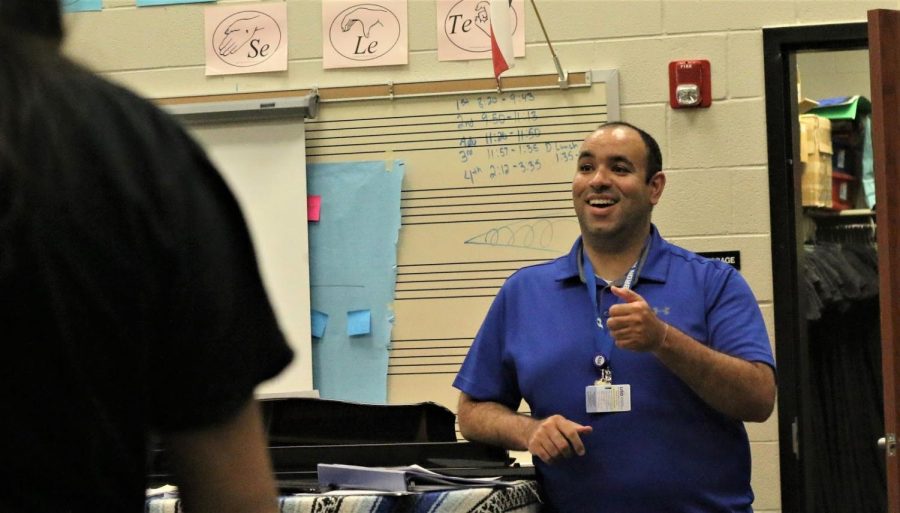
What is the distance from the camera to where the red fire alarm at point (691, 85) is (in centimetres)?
356

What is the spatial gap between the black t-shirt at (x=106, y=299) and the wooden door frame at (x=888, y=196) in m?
2.37

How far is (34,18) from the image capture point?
2.37ft

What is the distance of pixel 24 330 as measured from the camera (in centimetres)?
72

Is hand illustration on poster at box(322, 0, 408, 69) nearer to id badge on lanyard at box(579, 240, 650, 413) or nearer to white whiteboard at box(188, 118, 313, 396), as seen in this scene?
white whiteboard at box(188, 118, 313, 396)

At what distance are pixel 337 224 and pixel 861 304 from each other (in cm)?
201

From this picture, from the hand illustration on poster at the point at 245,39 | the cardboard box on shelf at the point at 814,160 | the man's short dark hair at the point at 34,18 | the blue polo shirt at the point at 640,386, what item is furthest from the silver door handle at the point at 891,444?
the man's short dark hair at the point at 34,18

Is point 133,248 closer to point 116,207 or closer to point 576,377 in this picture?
point 116,207

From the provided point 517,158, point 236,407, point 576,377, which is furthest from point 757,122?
point 236,407

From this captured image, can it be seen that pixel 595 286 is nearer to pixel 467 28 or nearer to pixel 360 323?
pixel 360 323

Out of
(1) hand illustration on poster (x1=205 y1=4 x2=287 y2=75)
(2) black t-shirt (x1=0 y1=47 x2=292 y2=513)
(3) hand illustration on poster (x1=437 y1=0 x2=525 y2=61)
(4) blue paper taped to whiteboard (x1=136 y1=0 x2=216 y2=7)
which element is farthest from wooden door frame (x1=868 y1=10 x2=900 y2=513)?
(2) black t-shirt (x1=0 y1=47 x2=292 y2=513)

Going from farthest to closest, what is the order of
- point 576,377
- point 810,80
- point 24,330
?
point 810,80 < point 576,377 < point 24,330

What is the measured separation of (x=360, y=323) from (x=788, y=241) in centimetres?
128

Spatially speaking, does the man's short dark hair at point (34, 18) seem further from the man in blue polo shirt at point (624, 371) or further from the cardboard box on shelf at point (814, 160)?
the cardboard box on shelf at point (814, 160)

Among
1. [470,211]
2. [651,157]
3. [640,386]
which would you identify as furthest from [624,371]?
[470,211]
